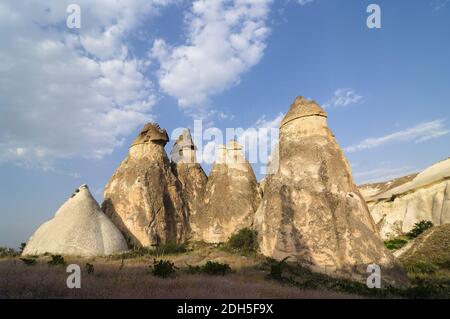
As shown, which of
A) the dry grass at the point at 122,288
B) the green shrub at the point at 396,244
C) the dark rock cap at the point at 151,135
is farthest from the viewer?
the green shrub at the point at 396,244

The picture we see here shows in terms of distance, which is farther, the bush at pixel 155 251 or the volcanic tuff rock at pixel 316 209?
the bush at pixel 155 251

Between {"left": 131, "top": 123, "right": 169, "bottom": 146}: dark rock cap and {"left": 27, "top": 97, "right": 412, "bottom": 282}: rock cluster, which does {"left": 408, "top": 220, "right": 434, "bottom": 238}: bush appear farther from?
{"left": 131, "top": 123, "right": 169, "bottom": 146}: dark rock cap

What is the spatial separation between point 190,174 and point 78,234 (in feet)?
31.3

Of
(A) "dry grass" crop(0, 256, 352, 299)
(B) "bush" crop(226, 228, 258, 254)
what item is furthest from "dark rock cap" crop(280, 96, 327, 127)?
(A) "dry grass" crop(0, 256, 352, 299)

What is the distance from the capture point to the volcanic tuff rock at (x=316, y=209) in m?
13.4

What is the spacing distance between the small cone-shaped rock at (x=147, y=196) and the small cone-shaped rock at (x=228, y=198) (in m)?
1.53

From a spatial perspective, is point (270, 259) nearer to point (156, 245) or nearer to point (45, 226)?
point (156, 245)

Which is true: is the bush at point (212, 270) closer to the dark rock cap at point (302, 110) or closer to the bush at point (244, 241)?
the bush at point (244, 241)

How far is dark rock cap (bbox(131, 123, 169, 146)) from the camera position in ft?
76.4

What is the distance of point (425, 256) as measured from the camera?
1964 centimetres

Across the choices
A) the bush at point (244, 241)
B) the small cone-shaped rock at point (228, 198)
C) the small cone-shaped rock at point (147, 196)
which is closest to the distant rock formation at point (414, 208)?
the small cone-shaped rock at point (228, 198)

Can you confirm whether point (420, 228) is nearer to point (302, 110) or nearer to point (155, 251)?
point (302, 110)

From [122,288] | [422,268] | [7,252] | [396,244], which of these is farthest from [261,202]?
[7,252]
